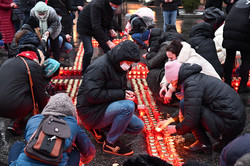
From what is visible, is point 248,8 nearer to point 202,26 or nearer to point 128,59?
point 202,26

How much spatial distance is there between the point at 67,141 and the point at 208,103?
5.28 ft

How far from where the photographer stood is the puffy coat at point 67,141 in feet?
6.86

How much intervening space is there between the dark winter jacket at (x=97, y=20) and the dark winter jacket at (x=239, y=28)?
6.52 ft

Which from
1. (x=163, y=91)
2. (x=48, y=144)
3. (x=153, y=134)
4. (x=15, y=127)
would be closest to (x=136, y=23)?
(x=163, y=91)

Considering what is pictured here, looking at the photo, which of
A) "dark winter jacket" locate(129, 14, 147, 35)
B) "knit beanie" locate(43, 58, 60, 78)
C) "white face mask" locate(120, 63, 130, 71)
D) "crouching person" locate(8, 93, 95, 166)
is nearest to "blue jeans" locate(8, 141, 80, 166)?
"crouching person" locate(8, 93, 95, 166)

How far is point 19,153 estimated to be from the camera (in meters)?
2.49

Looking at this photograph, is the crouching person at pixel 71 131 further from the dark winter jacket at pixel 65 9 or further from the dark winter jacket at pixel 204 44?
the dark winter jacket at pixel 65 9

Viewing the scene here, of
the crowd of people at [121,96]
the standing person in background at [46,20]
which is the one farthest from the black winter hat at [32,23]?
the crowd of people at [121,96]

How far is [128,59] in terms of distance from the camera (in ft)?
10.2

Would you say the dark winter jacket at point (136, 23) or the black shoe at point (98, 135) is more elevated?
the dark winter jacket at point (136, 23)

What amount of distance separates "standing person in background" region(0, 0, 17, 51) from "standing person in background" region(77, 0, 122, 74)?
273 cm

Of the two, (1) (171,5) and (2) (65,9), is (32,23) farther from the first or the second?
(1) (171,5)

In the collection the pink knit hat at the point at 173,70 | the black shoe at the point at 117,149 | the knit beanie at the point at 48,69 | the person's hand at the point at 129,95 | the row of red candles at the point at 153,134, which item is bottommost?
the row of red candles at the point at 153,134

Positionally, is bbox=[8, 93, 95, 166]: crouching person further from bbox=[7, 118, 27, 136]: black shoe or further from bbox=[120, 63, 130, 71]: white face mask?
bbox=[7, 118, 27, 136]: black shoe
